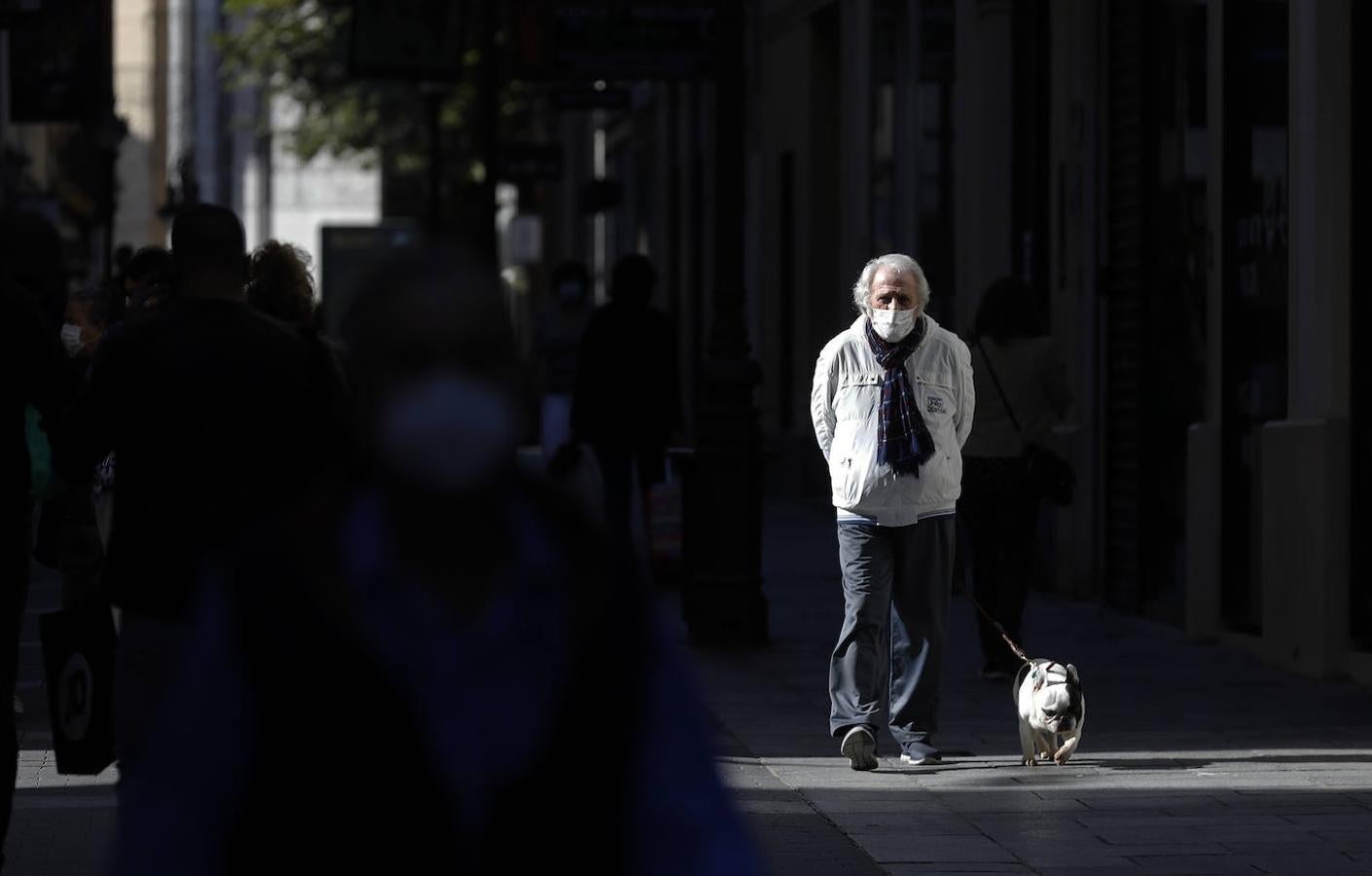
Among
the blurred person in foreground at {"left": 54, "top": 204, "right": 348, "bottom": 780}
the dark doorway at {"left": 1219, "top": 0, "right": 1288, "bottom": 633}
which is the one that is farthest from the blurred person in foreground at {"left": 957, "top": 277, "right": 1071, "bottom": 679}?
the blurred person in foreground at {"left": 54, "top": 204, "right": 348, "bottom": 780}

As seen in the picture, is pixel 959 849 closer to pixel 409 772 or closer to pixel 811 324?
pixel 409 772

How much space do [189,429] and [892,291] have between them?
13.0ft

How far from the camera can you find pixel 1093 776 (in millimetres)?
8695

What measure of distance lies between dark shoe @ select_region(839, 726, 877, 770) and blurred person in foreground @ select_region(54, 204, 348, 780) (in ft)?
12.7

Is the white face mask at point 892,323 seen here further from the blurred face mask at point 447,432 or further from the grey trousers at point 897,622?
the blurred face mask at point 447,432

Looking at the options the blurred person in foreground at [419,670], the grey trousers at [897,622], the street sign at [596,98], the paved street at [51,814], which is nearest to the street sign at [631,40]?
the grey trousers at [897,622]

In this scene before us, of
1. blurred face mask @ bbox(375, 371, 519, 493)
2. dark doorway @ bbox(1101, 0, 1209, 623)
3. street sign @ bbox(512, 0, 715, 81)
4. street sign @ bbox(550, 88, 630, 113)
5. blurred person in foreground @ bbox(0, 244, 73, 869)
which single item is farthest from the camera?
street sign @ bbox(550, 88, 630, 113)

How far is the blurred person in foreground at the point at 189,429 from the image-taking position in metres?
5.05

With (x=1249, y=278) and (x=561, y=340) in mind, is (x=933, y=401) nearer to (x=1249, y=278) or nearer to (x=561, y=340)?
(x=1249, y=278)

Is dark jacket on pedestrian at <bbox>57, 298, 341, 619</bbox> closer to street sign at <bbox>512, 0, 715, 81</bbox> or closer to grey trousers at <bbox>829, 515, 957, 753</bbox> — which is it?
grey trousers at <bbox>829, 515, 957, 753</bbox>

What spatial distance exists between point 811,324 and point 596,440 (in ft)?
28.2

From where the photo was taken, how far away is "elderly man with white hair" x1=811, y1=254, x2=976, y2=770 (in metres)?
8.76

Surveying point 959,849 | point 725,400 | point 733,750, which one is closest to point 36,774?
point 733,750

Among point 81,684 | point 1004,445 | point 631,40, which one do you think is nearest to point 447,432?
point 81,684
